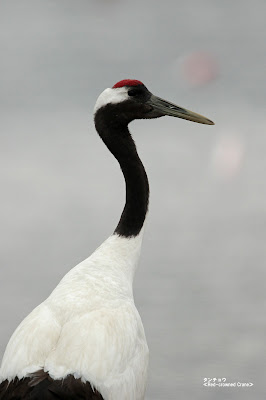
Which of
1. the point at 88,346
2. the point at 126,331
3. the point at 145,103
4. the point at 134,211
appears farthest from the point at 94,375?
the point at 145,103

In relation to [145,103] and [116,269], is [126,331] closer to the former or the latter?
[116,269]

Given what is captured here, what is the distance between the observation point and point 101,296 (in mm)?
9609

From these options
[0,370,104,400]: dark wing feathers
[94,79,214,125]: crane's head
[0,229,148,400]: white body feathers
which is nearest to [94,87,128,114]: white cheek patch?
[94,79,214,125]: crane's head

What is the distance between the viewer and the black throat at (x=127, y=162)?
11.2 m

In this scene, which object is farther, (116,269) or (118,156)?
(118,156)

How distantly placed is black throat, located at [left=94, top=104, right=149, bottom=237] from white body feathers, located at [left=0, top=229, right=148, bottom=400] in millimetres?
1252

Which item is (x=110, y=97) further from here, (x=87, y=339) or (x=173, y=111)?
(x=87, y=339)

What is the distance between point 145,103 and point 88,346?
4544 mm

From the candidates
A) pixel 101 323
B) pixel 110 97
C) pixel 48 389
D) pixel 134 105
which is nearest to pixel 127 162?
pixel 134 105

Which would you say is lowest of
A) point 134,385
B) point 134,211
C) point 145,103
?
point 134,385

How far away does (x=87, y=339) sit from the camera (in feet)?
28.5

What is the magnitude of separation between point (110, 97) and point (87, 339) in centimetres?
417

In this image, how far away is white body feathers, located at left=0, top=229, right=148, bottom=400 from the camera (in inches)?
335

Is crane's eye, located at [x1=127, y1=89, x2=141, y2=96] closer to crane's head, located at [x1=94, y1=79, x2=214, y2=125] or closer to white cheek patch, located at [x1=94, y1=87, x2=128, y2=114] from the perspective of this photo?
crane's head, located at [x1=94, y1=79, x2=214, y2=125]
